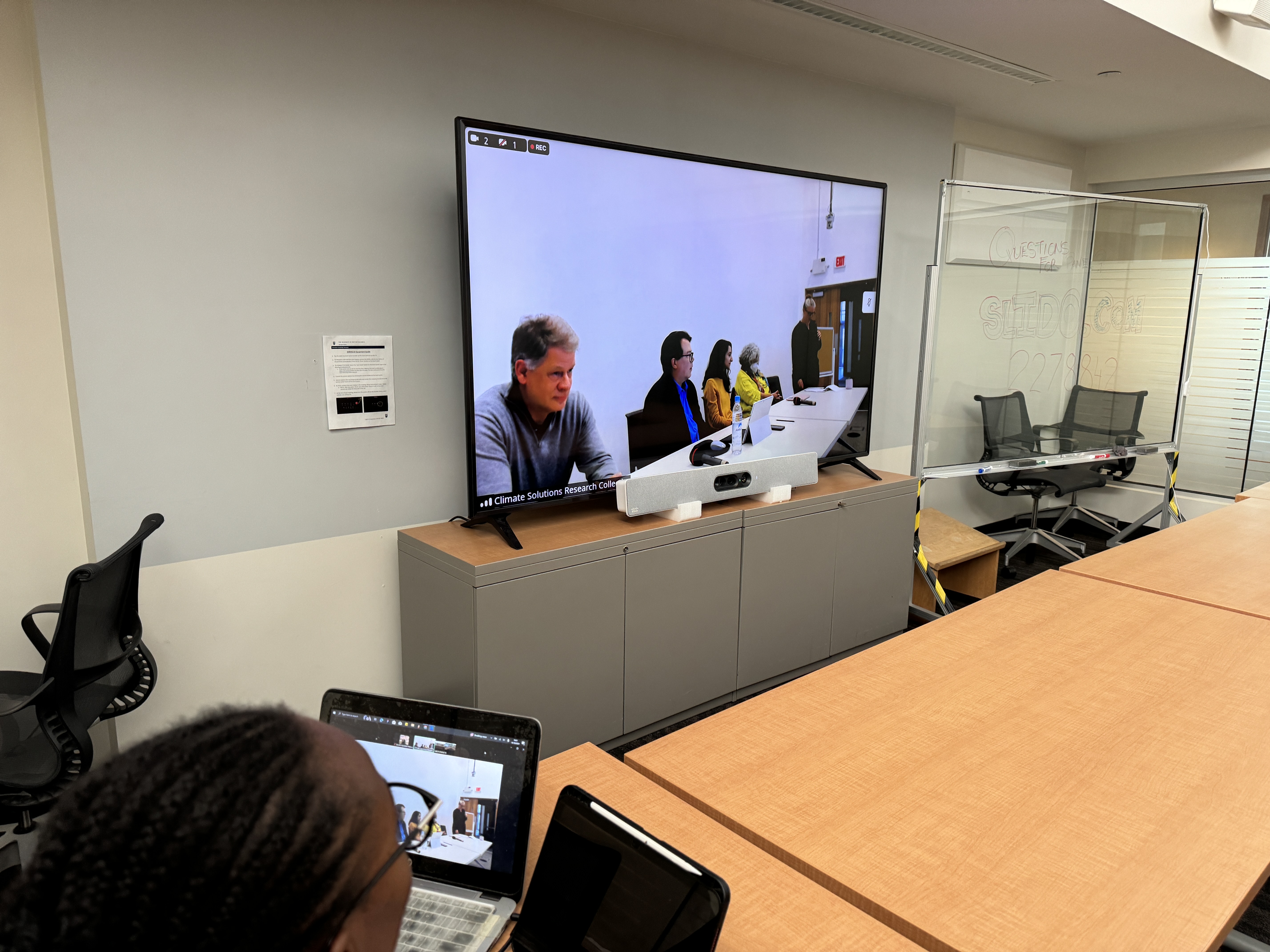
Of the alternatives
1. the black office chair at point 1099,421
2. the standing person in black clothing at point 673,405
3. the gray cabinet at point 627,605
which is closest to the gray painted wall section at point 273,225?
the gray cabinet at point 627,605

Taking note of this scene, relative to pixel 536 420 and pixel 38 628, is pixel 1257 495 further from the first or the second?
pixel 38 628

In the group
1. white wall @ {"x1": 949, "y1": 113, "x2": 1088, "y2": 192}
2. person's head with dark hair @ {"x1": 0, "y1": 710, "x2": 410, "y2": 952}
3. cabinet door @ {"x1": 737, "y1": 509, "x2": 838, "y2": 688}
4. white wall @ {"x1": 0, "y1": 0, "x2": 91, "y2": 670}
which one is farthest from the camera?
white wall @ {"x1": 949, "y1": 113, "x2": 1088, "y2": 192}

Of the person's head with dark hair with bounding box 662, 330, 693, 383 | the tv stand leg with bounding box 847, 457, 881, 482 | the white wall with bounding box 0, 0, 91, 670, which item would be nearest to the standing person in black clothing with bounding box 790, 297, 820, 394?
the tv stand leg with bounding box 847, 457, 881, 482

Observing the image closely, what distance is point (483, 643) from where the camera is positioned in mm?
2391

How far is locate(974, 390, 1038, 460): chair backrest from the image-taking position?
4.18 meters

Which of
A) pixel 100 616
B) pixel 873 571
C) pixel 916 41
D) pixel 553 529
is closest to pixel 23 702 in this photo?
pixel 100 616

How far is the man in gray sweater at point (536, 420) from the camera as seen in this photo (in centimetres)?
257

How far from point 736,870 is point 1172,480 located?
5.15 metres

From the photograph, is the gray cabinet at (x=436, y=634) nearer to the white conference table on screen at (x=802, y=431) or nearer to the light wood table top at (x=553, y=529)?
the light wood table top at (x=553, y=529)

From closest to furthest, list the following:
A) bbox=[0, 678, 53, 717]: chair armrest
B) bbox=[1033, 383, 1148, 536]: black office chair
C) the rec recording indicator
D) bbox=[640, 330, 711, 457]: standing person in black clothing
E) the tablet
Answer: the tablet < bbox=[0, 678, 53, 717]: chair armrest < the rec recording indicator < bbox=[640, 330, 711, 457]: standing person in black clothing < bbox=[1033, 383, 1148, 536]: black office chair

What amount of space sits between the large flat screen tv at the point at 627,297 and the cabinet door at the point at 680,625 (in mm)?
365

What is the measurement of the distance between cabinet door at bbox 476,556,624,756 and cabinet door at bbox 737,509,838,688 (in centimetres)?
64

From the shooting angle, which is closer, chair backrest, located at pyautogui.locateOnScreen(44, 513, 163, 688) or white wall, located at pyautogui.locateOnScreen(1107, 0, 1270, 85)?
chair backrest, located at pyautogui.locateOnScreen(44, 513, 163, 688)

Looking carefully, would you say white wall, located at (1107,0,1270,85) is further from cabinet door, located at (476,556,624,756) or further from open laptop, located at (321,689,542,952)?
open laptop, located at (321,689,542,952)
